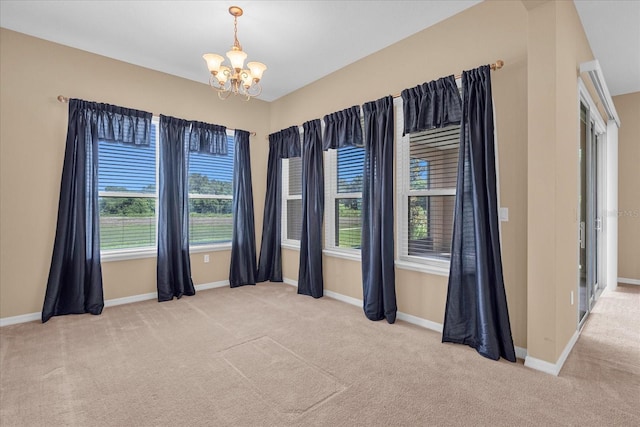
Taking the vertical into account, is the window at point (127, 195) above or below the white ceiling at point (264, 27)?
below

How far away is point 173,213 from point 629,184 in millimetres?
6711

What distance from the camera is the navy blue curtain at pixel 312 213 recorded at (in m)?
4.32

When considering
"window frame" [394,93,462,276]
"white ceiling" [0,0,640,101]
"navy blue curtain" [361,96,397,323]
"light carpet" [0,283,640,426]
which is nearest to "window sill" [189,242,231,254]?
"light carpet" [0,283,640,426]

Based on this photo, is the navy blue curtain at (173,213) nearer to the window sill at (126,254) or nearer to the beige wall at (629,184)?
the window sill at (126,254)

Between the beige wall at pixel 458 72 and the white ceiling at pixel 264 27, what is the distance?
0.54 feet

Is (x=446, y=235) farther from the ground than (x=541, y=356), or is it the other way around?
(x=446, y=235)

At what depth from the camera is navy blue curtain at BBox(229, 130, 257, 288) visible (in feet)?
15.9

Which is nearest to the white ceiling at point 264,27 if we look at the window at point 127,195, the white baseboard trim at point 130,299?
the window at point 127,195

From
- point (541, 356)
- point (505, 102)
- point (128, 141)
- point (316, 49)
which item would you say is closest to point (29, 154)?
point (128, 141)

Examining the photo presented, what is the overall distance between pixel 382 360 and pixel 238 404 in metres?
1.14

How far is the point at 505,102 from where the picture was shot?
265 cm

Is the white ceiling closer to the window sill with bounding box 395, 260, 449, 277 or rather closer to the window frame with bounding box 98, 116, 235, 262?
the window frame with bounding box 98, 116, 235, 262

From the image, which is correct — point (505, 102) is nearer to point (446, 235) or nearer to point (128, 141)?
point (446, 235)

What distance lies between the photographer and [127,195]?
4051 millimetres
